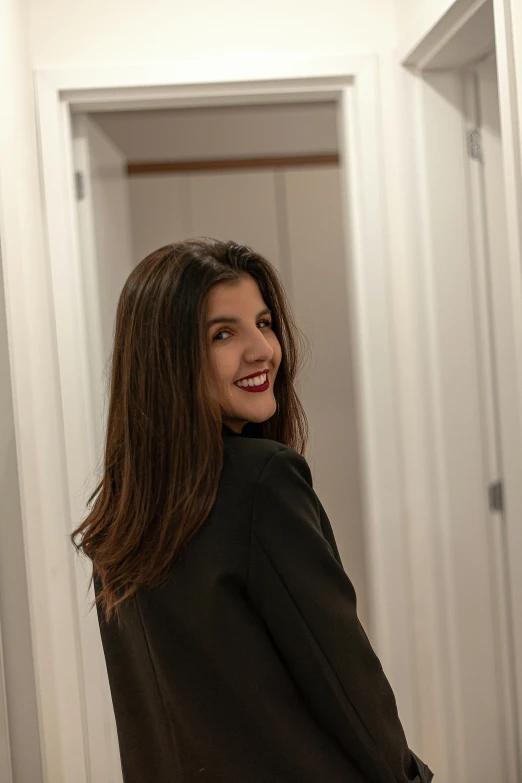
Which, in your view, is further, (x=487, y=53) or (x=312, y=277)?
(x=312, y=277)

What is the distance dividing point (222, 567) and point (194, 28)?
5.56ft

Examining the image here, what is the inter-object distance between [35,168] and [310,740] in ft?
5.40

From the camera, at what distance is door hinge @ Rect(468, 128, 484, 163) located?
2123 millimetres

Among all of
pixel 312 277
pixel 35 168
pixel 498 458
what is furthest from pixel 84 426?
pixel 312 277

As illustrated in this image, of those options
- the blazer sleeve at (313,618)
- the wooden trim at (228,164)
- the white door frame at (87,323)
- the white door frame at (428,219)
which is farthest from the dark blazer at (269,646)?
the wooden trim at (228,164)

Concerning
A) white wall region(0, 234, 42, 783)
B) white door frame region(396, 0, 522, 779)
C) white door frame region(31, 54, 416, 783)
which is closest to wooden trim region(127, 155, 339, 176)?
white door frame region(31, 54, 416, 783)

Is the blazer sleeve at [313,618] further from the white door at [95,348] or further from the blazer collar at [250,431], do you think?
the white door at [95,348]

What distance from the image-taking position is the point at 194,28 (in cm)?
215

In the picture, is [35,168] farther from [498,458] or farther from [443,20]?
[498,458]

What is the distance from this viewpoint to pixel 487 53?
6.65ft

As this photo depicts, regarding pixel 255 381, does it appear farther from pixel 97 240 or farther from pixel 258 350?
pixel 97 240

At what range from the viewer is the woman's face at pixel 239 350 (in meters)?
0.98

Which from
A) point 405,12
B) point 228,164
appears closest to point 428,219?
point 405,12

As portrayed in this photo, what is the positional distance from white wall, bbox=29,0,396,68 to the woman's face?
1.37 meters
